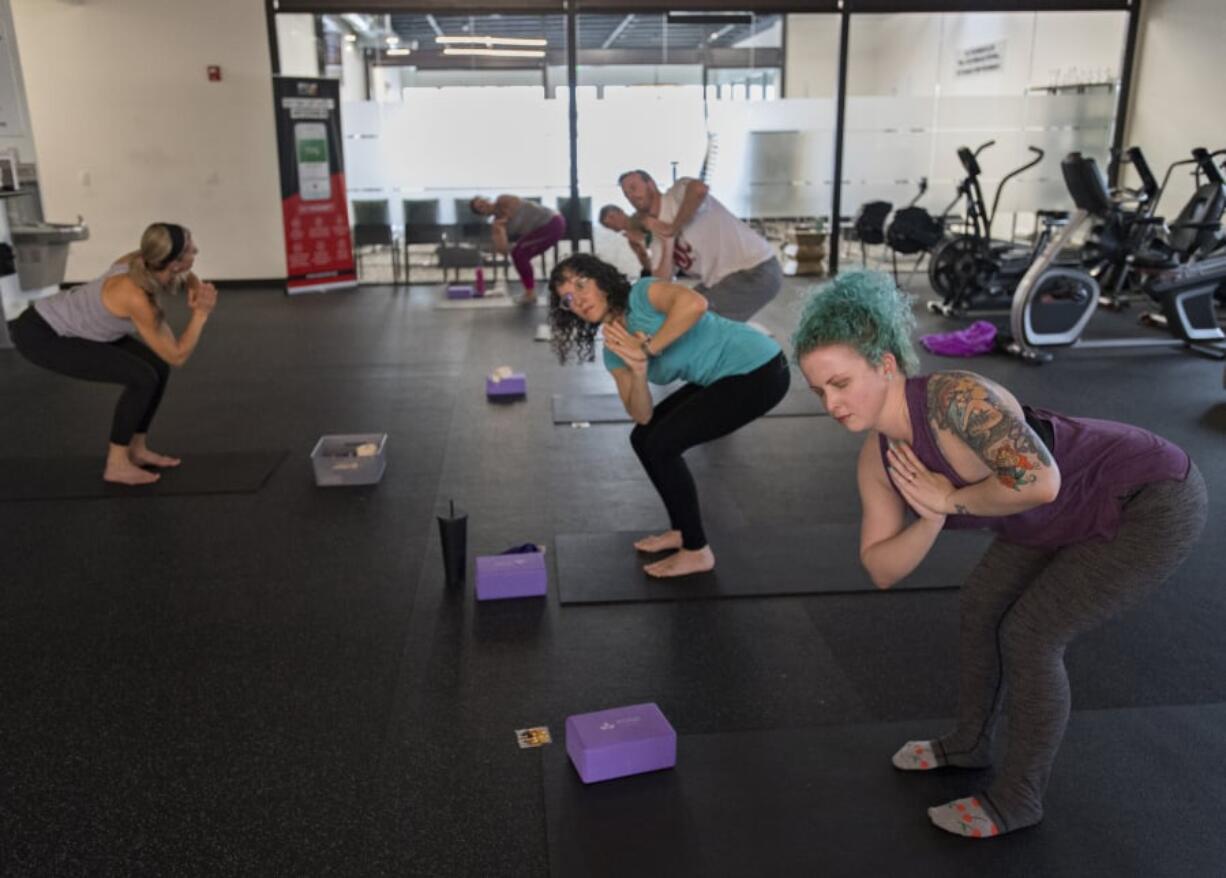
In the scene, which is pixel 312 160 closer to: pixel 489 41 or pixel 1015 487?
pixel 489 41

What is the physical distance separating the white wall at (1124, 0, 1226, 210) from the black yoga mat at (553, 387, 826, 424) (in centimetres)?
537

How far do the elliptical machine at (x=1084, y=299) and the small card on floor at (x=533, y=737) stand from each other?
4893mm

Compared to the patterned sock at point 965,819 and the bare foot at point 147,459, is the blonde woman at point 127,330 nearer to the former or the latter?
the bare foot at point 147,459

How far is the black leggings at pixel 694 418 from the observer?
3180mm

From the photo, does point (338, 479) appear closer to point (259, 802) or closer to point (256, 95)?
point (259, 802)

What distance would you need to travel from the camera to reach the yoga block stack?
223 inches

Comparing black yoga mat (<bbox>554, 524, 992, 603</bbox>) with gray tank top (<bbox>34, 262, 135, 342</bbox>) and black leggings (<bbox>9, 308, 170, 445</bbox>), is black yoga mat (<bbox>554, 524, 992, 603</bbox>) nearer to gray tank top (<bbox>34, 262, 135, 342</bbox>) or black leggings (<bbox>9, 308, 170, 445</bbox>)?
black leggings (<bbox>9, 308, 170, 445</bbox>)

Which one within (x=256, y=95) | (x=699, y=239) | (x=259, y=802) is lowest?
(x=259, y=802)

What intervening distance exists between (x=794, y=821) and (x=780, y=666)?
70cm

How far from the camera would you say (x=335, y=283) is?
9.43 metres

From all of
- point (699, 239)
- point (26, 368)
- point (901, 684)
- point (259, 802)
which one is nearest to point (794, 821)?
point (901, 684)

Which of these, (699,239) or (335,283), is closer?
(699,239)

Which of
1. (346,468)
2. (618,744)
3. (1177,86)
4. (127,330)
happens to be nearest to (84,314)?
(127,330)

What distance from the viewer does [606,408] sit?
5.38 metres
